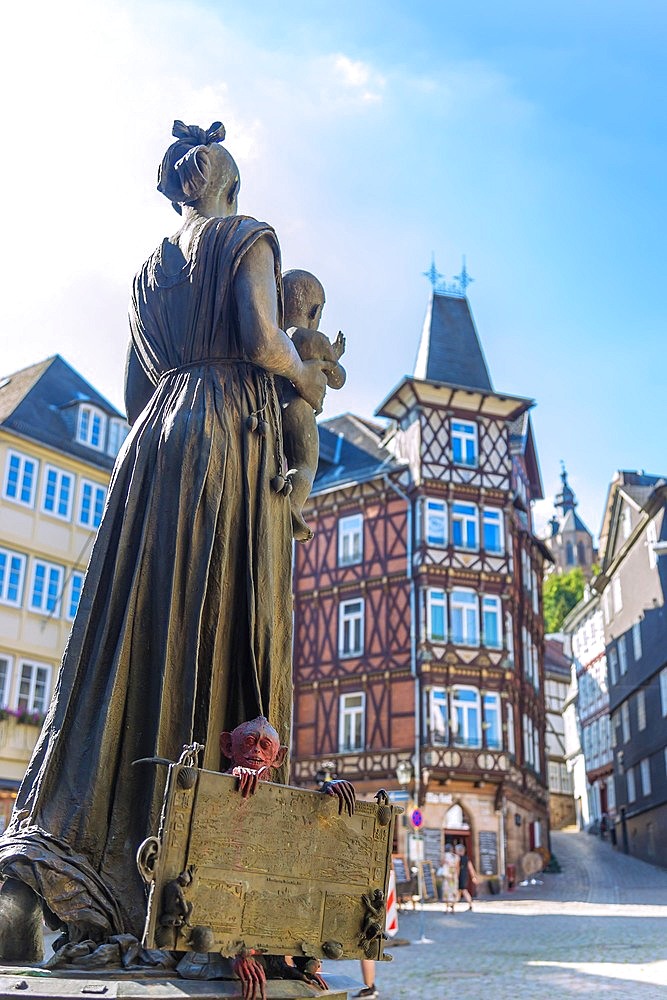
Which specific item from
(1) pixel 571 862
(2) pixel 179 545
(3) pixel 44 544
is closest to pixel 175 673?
(2) pixel 179 545

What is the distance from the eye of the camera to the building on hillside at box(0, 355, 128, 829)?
2714cm

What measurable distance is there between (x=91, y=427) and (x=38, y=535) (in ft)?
14.1

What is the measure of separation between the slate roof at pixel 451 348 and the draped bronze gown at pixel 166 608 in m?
34.8

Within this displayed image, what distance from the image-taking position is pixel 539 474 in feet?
153

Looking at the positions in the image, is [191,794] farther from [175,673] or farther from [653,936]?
[653,936]

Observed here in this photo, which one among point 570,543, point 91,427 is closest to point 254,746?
point 91,427

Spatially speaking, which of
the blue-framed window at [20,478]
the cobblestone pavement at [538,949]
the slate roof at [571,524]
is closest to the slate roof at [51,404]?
the blue-framed window at [20,478]

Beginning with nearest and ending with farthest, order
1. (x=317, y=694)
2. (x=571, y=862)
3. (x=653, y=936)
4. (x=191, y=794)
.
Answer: (x=191, y=794) < (x=653, y=936) < (x=317, y=694) < (x=571, y=862)

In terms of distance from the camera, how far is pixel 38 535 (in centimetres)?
2877

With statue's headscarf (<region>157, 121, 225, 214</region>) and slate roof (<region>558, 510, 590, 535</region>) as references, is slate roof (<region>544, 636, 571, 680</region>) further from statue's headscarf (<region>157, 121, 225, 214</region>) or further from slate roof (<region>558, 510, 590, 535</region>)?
statue's headscarf (<region>157, 121, 225, 214</region>)

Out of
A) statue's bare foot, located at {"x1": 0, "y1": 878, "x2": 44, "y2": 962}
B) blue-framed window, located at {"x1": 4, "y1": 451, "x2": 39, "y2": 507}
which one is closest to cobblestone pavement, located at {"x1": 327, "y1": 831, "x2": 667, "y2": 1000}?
statue's bare foot, located at {"x1": 0, "y1": 878, "x2": 44, "y2": 962}

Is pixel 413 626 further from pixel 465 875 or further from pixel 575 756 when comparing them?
pixel 575 756

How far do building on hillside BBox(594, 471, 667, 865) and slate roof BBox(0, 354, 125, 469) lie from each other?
786 inches

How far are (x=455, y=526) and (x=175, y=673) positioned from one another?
33.4 meters
